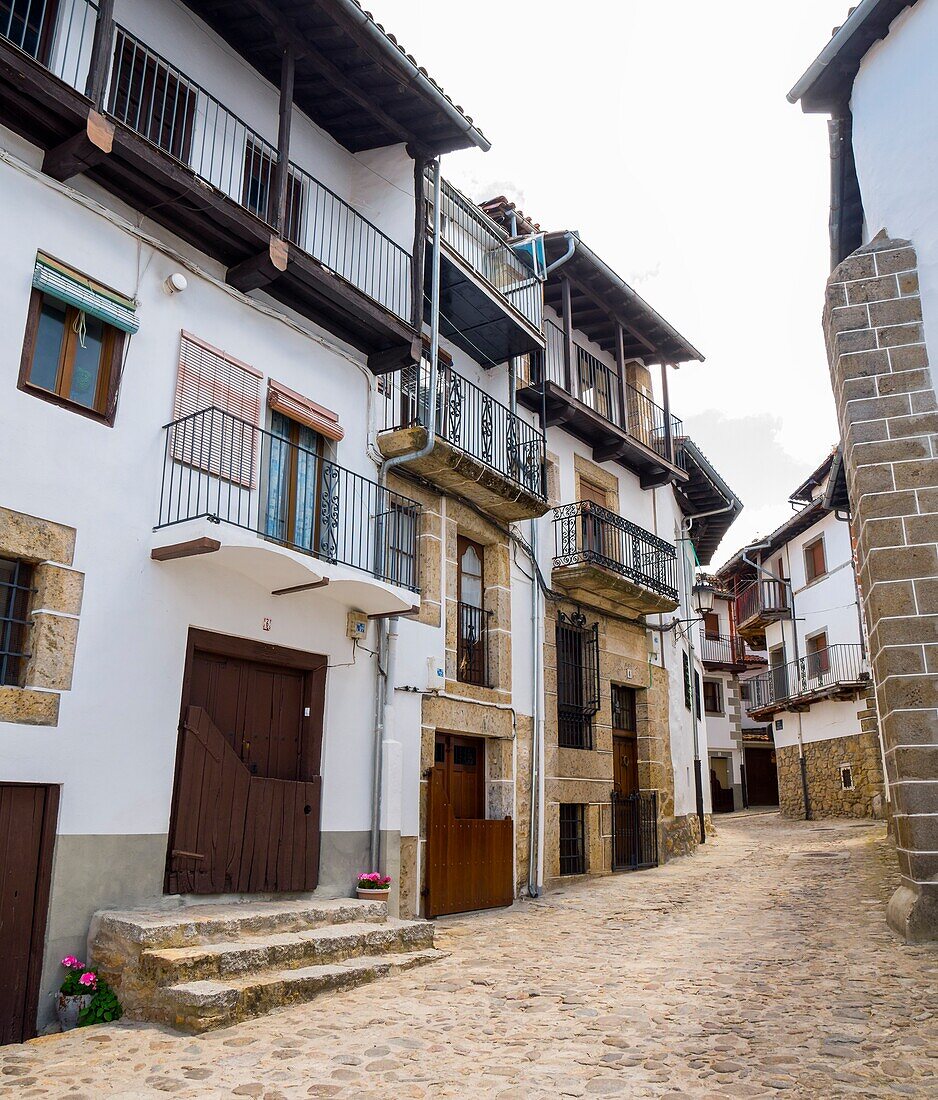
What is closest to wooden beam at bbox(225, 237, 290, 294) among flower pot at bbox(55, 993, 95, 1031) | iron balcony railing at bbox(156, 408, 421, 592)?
iron balcony railing at bbox(156, 408, 421, 592)

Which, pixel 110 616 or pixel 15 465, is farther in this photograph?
pixel 110 616

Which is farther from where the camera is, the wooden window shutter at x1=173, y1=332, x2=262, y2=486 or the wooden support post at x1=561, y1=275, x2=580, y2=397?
the wooden support post at x1=561, y1=275, x2=580, y2=397

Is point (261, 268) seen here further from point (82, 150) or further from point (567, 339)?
point (567, 339)

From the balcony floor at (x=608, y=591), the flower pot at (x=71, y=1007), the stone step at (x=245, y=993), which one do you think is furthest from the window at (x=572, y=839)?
the flower pot at (x=71, y=1007)

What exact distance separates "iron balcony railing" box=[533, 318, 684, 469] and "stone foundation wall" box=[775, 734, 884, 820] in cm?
893

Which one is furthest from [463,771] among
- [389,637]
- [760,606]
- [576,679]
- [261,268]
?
[760,606]

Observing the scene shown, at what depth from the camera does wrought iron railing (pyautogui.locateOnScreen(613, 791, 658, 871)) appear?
577 inches

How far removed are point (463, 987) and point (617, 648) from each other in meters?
9.03

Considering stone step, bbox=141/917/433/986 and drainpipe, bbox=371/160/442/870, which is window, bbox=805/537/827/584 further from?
stone step, bbox=141/917/433/986

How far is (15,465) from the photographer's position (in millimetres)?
6570

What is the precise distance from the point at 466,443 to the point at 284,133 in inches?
172

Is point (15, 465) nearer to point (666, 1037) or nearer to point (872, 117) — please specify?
point (666, 1037)

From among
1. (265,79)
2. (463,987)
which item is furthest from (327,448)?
(463,987)

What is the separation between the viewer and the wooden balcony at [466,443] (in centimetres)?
1045
